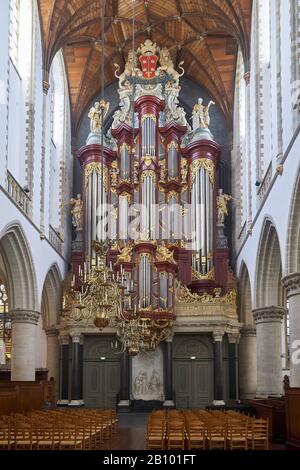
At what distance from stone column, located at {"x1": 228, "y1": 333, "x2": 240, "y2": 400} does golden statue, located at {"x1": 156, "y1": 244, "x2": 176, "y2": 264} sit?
431 centimetres

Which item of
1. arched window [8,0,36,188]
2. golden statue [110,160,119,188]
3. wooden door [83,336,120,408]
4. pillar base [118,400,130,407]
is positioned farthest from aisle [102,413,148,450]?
golden statue [110,160,119,188]

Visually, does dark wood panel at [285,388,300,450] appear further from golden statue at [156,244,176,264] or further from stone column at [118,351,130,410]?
stone column at [118,351,130,410]

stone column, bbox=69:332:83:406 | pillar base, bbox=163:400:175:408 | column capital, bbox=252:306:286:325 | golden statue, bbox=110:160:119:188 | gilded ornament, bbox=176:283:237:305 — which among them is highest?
golden statue, bbox=110:160:119:188

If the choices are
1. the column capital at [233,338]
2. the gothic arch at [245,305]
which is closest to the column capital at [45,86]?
the gothic arch at [245,305]

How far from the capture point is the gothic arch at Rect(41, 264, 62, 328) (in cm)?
3183

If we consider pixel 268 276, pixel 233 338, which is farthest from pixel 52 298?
pixel 268 276

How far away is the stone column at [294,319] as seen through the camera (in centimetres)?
1922

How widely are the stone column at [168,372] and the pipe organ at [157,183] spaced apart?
86.3 inches

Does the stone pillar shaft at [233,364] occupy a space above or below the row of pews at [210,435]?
above

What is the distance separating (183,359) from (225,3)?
15.1 m

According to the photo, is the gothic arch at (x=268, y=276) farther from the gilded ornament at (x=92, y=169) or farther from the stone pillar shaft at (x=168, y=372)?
the gilded ornament at (x=92, y=169)

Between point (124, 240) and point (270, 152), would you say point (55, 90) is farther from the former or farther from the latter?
point (270, 152)

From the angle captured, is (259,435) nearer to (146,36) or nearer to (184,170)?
(184,170)

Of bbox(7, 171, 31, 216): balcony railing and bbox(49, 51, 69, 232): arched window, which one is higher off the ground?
bbox(49, 51, 69, 232): arched window
